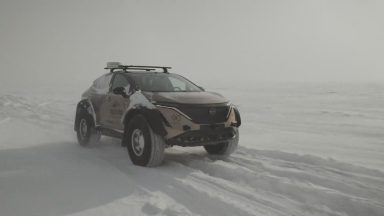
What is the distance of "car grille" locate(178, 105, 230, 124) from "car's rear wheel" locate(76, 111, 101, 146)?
277cm

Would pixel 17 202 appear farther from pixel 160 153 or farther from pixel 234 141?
pixel 234 141

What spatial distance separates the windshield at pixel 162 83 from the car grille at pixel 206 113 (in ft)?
3.60

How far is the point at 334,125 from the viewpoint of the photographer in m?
12.8

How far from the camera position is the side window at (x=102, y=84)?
820 cm

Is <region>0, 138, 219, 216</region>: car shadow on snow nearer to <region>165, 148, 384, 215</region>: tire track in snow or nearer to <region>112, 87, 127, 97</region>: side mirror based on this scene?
<region>165, 148, 384, 215</region>: tire track in snow

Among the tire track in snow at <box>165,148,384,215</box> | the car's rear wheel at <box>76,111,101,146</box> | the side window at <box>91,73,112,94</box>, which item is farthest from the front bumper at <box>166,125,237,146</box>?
the car's rear wheel at <box>76,111,101,146</box>

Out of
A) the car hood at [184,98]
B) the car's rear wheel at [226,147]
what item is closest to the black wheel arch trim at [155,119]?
the car hood at [184,98]

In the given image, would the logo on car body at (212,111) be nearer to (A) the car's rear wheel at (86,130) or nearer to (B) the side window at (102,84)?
(B) the side window at (102,84)

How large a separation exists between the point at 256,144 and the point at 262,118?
6556mm

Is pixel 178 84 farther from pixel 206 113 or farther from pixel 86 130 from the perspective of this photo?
pixel 86 130

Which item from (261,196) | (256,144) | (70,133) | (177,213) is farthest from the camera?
(70,133)

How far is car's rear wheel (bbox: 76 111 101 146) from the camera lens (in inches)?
333

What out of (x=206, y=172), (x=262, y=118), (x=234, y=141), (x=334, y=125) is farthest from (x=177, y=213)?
(x=262, y=118)

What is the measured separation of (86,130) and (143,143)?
263cm
